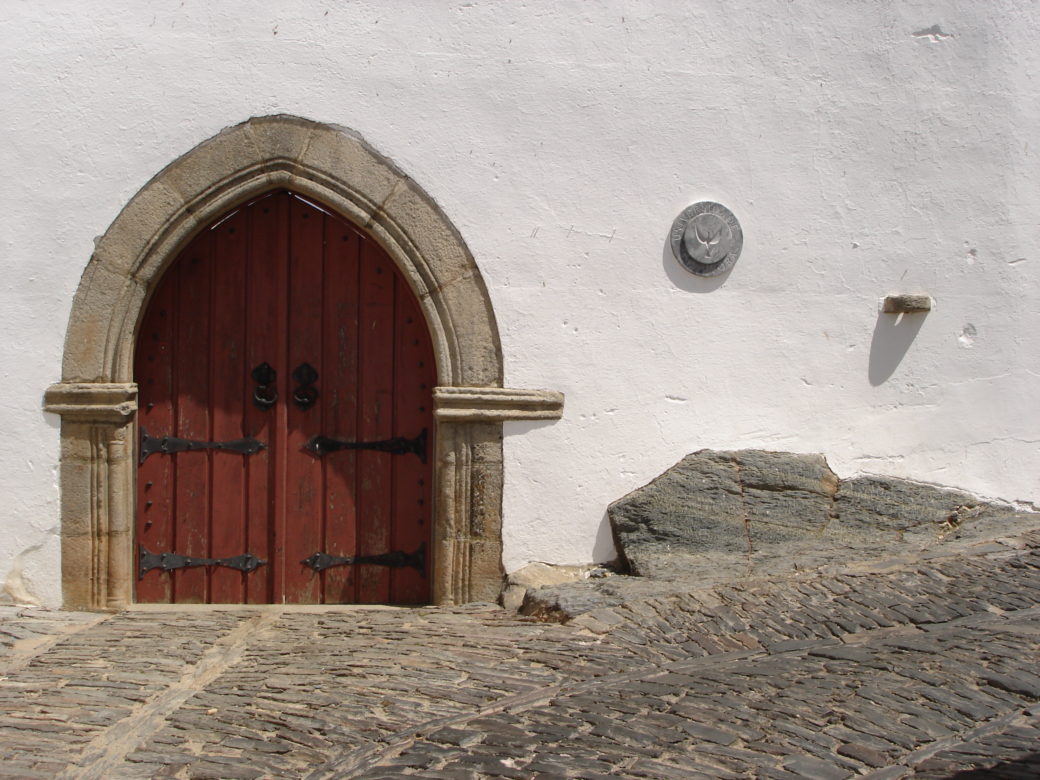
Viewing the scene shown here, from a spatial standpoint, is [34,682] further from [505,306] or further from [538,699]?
[505,306]

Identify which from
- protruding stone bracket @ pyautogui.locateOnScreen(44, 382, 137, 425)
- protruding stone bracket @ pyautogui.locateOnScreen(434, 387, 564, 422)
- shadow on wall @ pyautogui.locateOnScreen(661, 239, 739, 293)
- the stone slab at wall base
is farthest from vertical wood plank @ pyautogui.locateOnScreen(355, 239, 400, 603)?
shadow on wall @ pyautogui.locateOnScreen(661, 239, 739, 293)

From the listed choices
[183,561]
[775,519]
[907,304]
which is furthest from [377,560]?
[907,304]

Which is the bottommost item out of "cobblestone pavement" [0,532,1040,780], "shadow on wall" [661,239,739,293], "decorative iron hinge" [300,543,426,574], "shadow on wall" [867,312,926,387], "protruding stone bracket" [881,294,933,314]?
"cobblestone pavement" [0,532,1040,780]

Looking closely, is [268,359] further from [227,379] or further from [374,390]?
[374,390]

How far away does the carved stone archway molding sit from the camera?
480 cm

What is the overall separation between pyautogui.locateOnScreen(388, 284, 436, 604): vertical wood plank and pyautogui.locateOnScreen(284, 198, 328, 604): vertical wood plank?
0.36 m

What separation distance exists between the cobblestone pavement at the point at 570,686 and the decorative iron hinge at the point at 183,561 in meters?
0.24

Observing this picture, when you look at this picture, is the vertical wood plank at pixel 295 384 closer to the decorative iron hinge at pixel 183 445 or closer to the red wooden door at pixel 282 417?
the red wooden door at pixel 282 417

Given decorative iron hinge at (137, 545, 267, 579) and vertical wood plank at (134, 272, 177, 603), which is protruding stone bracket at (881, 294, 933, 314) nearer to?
decorative iron hinge at (137, 545, 267, 579)

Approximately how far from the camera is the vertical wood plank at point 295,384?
5.12 metres

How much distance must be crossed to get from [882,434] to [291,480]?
277 cm

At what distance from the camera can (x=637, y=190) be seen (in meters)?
5.05

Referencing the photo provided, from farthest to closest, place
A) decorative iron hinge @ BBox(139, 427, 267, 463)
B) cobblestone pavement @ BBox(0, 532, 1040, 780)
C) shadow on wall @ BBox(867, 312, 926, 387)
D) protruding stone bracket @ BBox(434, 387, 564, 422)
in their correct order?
1. shadow on wall @ BBox(867, 312, 926, 387)
2. decorative iron hinge @ BBox(139, 427, 267, 463)
3. protruding stone bracket @ BBox(434, 387, 564, 422)
4. cobblestone pavement @ BBox(0, 532, 1040, 780)

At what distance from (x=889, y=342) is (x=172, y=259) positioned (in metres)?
3.31
